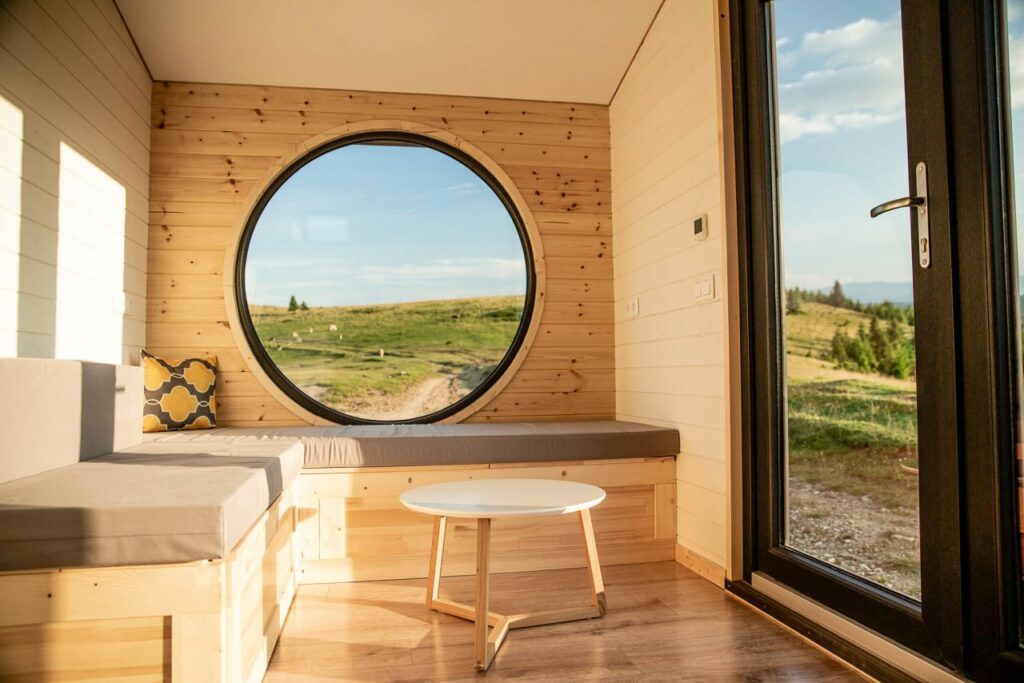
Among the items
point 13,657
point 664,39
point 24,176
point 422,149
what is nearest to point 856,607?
point 13,657

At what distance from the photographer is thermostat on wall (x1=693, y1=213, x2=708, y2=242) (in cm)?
280

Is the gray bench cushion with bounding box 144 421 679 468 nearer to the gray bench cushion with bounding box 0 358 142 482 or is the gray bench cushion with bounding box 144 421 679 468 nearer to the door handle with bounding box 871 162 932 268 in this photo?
the gray bench cushion with bounding box 0 358 142 482

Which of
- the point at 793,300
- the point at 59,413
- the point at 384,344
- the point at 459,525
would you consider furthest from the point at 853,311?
the point at 384,344

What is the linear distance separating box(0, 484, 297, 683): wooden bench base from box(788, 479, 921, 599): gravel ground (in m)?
1.77

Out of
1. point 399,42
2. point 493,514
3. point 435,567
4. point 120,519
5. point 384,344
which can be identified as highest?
point 399,42

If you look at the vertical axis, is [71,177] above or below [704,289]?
above

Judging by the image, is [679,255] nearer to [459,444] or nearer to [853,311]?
[853,311]

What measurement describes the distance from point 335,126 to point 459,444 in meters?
2.06

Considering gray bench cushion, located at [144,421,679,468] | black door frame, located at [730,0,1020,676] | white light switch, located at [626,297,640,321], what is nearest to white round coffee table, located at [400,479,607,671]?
gray bench cushion, located at [144,421,679,468]

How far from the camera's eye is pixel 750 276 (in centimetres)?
259

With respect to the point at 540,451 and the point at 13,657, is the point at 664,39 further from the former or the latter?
the point at 13,657

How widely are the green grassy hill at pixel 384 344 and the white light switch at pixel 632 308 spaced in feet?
2.37

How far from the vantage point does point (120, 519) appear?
1.43m

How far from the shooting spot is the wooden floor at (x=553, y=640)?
6.23 ft
